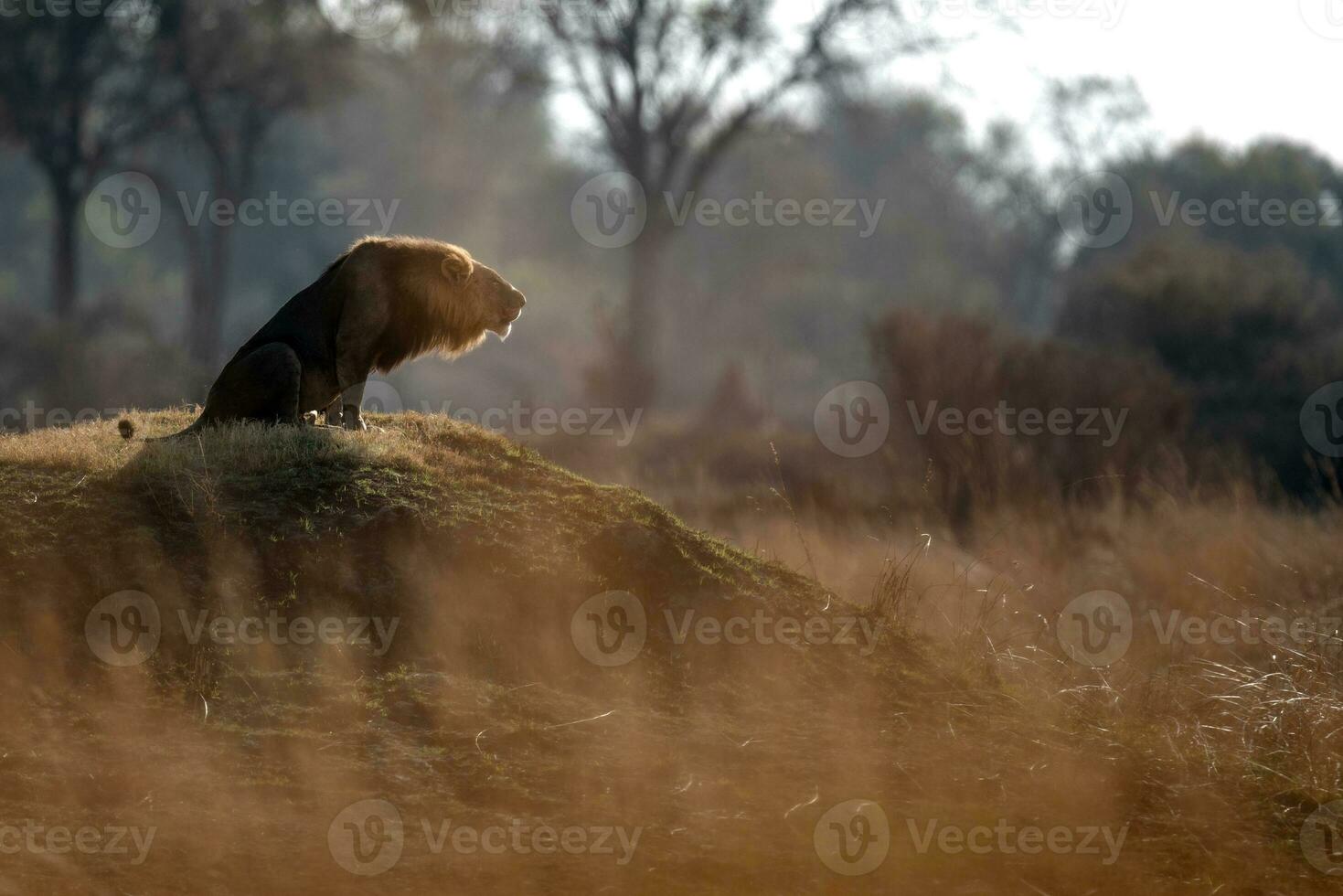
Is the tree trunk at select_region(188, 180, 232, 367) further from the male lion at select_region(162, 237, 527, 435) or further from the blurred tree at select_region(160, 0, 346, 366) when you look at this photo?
the male lion at select_region(162, 237, 527, 435)

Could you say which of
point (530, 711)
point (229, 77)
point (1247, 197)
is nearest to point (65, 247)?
point (229, 77)

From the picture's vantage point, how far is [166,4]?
29547 mm

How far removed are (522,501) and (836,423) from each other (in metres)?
13.4

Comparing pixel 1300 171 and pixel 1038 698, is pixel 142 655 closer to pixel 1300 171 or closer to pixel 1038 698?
pixel 1038 698

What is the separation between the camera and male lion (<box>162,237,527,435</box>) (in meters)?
7.09

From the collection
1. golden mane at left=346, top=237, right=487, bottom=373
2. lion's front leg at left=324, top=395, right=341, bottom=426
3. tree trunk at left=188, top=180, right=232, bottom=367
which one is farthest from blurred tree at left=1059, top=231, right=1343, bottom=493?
tree trunk at left=188, top=180, right=232, bottom=367

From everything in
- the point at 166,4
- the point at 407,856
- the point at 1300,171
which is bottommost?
the point at 407,856

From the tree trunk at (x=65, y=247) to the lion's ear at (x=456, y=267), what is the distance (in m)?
24.5

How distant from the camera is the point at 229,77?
31078 mm

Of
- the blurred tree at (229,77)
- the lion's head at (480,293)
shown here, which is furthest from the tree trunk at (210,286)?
the lion's head at (480,293)

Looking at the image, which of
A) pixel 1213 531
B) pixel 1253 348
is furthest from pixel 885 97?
pixel 1213 531

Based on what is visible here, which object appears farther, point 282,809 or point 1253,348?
point 1253,348

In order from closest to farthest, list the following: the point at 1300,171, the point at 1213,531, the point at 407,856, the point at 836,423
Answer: the point at 407,856 → the point at 1213,531 → the point at 836,423 → the point at 1300,171

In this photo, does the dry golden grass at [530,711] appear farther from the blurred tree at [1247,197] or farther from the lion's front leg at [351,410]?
the blurred tree at [1247,197]
